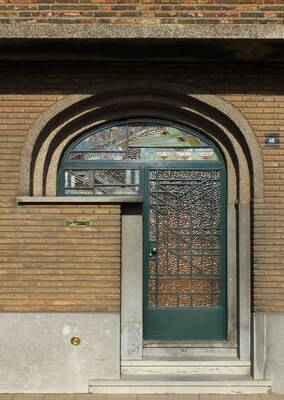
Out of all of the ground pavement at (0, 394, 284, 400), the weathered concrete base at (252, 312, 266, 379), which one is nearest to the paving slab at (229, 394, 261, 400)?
the ground pavement at (0, 394, 284, 400)

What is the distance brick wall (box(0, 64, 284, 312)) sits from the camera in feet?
19.3

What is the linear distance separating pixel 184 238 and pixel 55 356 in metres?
2.05

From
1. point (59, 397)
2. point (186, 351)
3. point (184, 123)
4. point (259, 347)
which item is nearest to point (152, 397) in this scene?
point (186, 351)

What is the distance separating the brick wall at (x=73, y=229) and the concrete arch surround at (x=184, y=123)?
123 millimetres

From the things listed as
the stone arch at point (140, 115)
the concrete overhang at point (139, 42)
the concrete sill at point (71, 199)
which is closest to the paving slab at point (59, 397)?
the concrete sill at point (71, 199)

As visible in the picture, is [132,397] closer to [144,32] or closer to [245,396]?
[245,396]

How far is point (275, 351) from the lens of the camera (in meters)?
5.88

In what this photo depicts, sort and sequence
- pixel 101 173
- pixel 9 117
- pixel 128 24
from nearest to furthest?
pixel 128 24
pixel 9 117
pixel 101 173

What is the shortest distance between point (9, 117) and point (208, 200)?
8.48 feet

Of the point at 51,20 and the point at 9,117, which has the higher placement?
the point at 51,20

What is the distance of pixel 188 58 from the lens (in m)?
6.00

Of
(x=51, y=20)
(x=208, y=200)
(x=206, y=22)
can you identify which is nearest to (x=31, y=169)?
(x=51, y=20)

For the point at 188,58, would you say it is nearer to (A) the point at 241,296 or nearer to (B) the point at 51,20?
(B) the point at 51,20

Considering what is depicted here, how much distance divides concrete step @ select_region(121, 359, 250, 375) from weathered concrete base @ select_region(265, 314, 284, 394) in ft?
1.05
